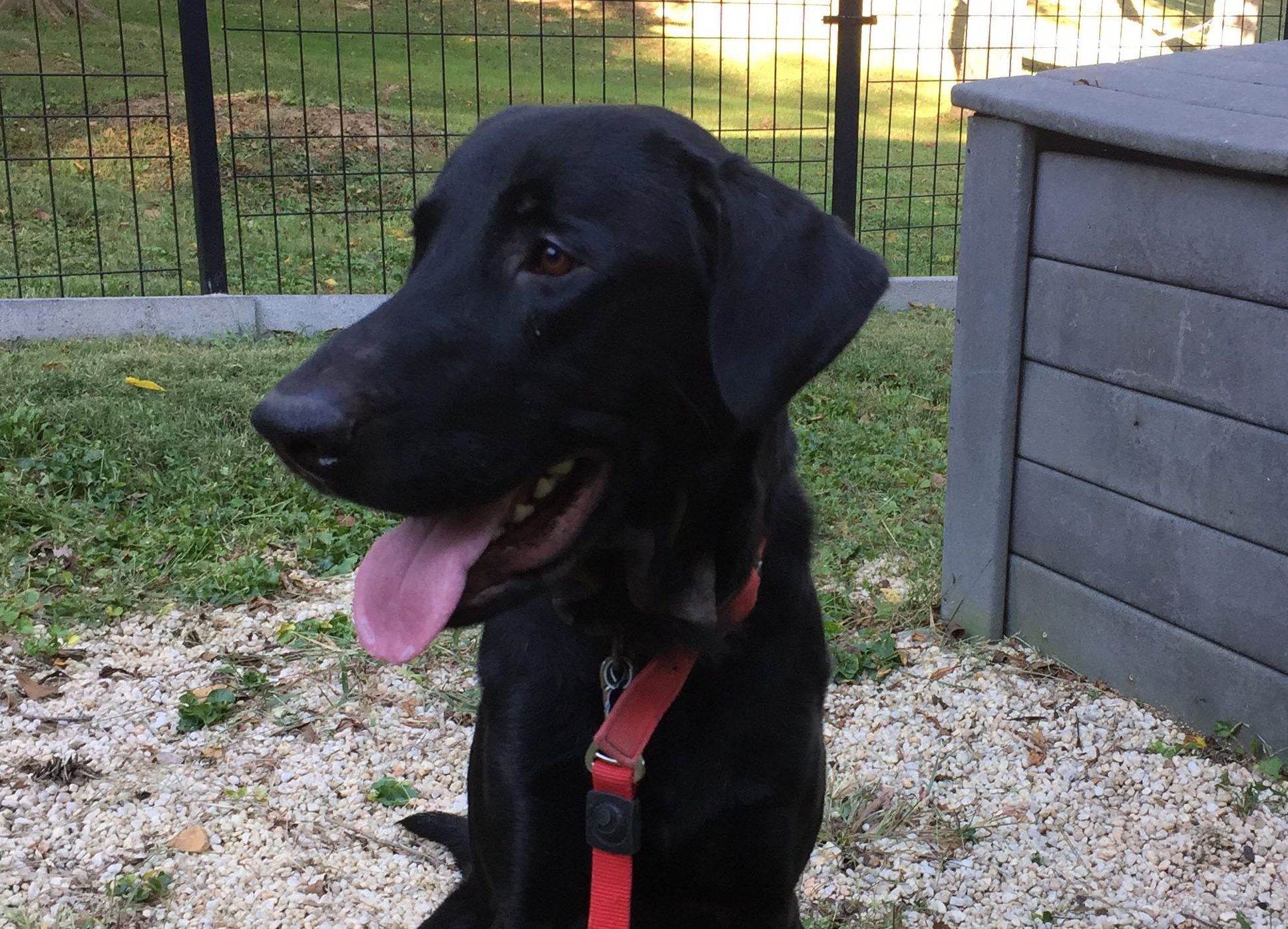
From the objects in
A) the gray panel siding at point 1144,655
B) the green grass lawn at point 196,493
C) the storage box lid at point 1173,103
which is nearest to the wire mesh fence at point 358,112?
the green grass lawn at point 196,493

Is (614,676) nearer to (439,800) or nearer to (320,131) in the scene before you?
(439,800)

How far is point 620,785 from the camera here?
1889mm

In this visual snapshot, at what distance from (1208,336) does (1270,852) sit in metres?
1.18

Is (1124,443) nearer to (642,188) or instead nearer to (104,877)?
(642,188)

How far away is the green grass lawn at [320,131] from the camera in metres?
7.40

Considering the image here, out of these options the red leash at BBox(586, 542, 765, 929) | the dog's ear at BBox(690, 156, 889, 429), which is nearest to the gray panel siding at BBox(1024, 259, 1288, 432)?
the dog's ear at BBox(690, 156, 889, 429)

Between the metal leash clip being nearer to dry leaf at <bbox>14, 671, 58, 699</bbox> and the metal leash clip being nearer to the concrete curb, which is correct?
dry leaf at <bbox>14, 671, 58, 699</bbox>

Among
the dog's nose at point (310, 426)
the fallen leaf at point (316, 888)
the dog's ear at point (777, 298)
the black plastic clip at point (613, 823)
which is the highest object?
the dog's ear at point (777, 298)

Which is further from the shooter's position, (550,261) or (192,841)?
(192,841)

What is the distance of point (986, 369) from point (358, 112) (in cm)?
844

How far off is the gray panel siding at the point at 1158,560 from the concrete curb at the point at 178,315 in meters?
4.07

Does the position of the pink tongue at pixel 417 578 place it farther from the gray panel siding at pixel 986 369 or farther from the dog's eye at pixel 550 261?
the gray panel siding at pixel 986 369

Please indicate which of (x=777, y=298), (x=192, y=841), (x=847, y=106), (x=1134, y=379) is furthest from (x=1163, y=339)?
(x=847, y=106)

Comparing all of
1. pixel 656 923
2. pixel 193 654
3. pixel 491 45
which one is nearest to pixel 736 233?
pixel 656 923
